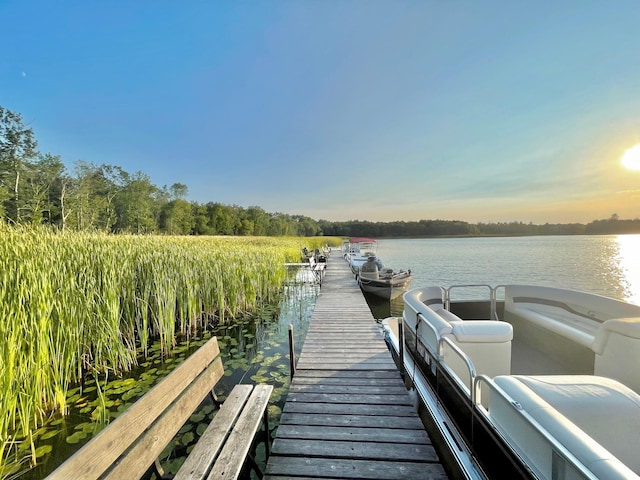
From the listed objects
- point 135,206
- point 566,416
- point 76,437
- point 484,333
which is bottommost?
point 76,437

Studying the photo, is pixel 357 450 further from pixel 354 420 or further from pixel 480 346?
pixel 480 346

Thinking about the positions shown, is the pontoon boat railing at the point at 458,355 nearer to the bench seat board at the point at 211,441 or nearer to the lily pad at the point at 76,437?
the bench seat board at the point at 211,441

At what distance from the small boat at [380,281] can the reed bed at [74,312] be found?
189 inches

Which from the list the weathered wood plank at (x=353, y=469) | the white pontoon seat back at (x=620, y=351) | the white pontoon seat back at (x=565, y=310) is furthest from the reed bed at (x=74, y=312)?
the white pontoon seat back at (x=565, y=310)

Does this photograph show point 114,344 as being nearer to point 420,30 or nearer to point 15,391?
point 15,391

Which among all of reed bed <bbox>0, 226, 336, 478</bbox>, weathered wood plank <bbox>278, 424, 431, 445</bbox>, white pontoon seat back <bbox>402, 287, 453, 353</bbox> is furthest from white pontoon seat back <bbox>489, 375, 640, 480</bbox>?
reed bed <bbox>0, 226, 336, 478</bbox>

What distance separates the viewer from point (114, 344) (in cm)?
364

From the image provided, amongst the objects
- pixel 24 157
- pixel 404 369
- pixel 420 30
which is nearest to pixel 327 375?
pixel 404 369

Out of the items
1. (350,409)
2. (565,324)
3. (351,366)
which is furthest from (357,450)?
(565,324)

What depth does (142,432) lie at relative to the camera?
5.21 feet

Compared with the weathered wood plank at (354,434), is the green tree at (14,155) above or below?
above

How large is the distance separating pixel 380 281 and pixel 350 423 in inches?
272

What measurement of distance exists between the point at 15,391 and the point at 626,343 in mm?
4766

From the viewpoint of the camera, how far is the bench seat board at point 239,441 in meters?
1.59
